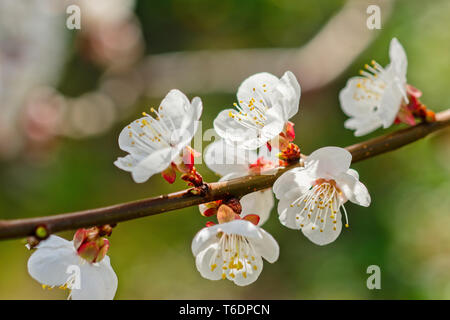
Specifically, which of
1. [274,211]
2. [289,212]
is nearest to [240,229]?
[289,212]

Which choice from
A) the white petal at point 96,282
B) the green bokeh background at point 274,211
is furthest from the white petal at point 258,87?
the green bokeh background at point 274,211

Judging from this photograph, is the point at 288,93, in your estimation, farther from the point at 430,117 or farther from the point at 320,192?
the point at 430,117

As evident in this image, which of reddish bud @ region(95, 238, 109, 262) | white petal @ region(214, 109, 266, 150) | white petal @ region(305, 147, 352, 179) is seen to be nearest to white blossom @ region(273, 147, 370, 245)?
white petal @ region(305, 147, 352, 179)

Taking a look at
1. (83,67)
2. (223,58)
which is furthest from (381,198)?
(83,67)

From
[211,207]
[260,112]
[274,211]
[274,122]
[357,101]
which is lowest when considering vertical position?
[211,207]

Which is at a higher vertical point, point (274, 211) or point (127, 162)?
point (274, 211)
